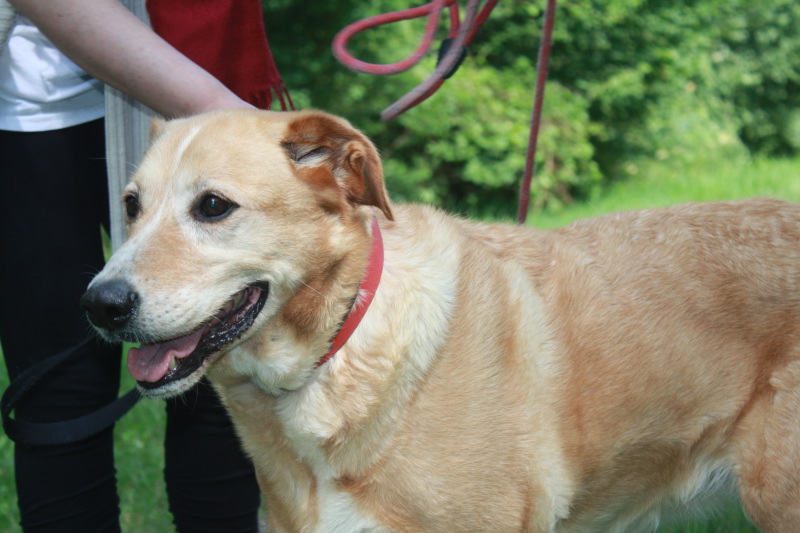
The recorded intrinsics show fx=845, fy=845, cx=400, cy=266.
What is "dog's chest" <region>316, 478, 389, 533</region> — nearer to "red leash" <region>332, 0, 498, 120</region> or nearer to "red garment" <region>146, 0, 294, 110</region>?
"red leash" <region>332, 0, 498, 120</region>

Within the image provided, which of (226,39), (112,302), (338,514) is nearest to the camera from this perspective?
(112,302)

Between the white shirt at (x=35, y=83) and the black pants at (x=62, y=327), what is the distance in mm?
45

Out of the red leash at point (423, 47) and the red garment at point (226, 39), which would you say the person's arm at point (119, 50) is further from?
the red leash at point (423, 47)

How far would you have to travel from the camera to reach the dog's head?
2219 millimetres

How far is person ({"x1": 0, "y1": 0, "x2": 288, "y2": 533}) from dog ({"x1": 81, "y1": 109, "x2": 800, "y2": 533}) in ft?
0.71

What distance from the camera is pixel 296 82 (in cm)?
999

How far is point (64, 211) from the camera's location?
258cm

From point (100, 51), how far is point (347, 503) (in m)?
1.44

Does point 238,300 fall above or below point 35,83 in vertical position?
below

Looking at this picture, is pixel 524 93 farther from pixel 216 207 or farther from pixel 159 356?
pixel 159 356

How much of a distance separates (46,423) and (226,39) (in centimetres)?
133

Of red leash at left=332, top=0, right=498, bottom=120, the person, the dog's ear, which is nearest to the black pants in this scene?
the person

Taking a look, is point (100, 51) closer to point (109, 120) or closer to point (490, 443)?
point (109, 120)

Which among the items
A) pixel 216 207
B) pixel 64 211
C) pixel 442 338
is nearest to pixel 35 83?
pixel 64 211
